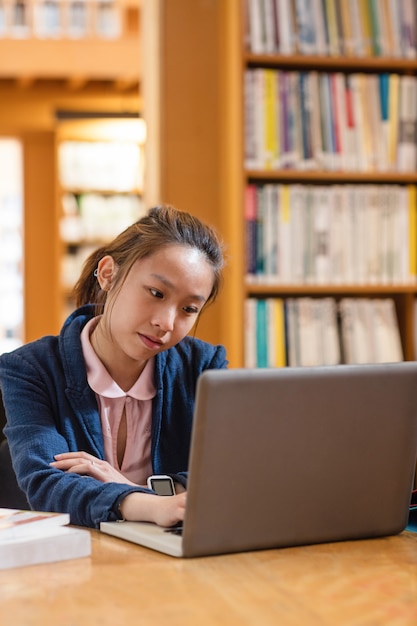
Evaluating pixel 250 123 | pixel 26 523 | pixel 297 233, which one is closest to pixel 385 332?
pixel 297 233

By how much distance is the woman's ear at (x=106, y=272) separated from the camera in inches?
68.5

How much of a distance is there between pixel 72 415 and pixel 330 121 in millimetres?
1790

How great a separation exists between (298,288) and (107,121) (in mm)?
3975

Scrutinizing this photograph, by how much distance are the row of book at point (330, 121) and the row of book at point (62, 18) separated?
3.54 m

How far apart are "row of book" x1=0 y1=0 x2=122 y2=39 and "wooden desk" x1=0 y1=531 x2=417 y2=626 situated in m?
5.62

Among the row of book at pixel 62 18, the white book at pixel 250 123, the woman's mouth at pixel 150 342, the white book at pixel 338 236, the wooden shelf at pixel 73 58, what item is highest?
the row of book at pixel 62 18

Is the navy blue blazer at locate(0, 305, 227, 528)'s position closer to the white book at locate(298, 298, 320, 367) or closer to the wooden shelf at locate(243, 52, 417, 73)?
the white book at locate(298, 298, 320, 367)

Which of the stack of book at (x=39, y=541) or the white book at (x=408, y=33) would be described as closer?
the stack of book at (x=39, y=541)

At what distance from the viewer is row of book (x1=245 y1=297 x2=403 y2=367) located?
3.04m

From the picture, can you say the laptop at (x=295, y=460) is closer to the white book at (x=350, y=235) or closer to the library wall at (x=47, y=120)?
the white book at (x=350, y=235)

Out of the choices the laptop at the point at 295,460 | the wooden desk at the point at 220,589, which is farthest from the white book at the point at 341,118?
the wooden desk at the point at 220,589

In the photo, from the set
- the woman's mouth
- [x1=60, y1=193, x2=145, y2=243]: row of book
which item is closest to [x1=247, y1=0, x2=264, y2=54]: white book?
the woman's mouth

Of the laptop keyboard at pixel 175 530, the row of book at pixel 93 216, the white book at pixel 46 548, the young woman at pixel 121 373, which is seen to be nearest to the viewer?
the white book at pixel 46 548

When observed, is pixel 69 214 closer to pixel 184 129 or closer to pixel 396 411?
pixel 184 129
